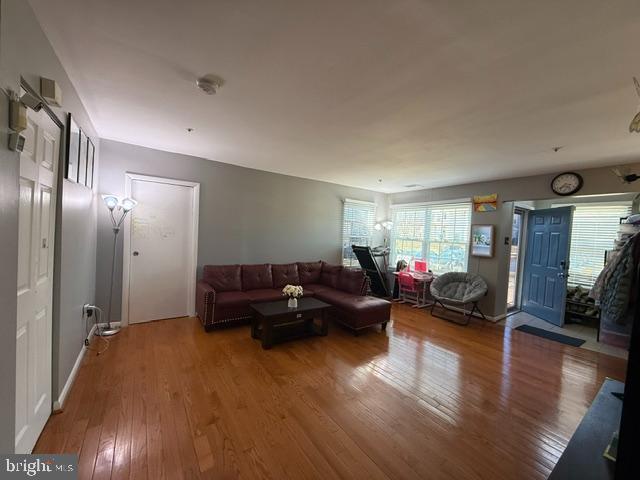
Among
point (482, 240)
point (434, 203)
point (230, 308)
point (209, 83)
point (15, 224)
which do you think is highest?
point (209, 83)

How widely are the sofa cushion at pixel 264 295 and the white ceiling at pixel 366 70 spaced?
2222mm

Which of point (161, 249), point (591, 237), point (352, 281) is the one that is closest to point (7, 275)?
point (161, 249)

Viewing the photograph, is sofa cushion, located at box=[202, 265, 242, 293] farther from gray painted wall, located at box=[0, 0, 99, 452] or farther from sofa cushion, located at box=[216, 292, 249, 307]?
gray painted wall, located at box=[0, 0, 99, 452]

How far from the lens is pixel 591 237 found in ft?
15.2

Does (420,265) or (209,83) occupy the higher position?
(209,83)

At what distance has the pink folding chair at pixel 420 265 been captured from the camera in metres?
5.73

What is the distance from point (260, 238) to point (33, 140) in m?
3.35

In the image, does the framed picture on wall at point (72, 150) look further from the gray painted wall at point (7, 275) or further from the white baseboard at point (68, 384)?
the white baseboard at point (68, 384)

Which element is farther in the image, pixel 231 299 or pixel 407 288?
pixel 407 288

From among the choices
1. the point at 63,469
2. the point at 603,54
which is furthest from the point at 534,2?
the point at 63,469

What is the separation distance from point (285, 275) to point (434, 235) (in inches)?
134

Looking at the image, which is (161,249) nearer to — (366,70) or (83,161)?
(83,161)

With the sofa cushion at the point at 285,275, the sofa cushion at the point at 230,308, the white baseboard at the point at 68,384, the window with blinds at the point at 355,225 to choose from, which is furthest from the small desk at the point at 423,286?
the white baseboard at the point at 68,384

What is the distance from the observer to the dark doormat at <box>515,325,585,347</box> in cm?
379
